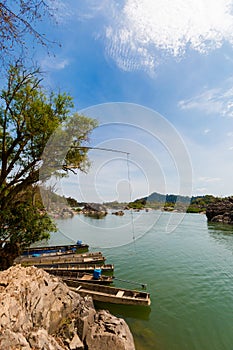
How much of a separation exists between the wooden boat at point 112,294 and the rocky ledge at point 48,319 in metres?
3.35

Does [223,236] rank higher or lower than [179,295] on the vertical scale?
higher

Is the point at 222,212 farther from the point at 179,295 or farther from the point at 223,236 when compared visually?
the point at 179,295

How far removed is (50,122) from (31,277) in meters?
7.23

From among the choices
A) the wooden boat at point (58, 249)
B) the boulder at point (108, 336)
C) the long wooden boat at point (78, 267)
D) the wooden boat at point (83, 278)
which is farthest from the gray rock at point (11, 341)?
the wooden boat at point (58, 249)

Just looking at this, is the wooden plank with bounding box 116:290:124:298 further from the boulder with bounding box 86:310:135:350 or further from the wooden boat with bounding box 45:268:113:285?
the boulder with bounding box 86:310:135:350

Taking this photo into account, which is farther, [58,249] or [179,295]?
[58,249]

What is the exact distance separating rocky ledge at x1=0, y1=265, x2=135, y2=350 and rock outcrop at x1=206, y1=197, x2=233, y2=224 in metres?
62.4

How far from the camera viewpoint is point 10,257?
1245 cm

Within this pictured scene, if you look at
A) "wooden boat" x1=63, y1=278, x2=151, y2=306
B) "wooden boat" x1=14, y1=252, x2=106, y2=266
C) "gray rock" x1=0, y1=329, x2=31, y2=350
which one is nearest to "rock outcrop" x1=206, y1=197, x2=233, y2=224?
"wooden boat" x1=14, y1=252, x2=106, y2=266

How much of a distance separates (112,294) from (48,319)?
6.33 m

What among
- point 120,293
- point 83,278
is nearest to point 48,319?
point 120,293

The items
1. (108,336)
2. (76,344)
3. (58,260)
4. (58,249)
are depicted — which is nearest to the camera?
(76,344)

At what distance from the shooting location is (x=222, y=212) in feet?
220

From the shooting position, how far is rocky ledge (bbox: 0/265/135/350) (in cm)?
525
